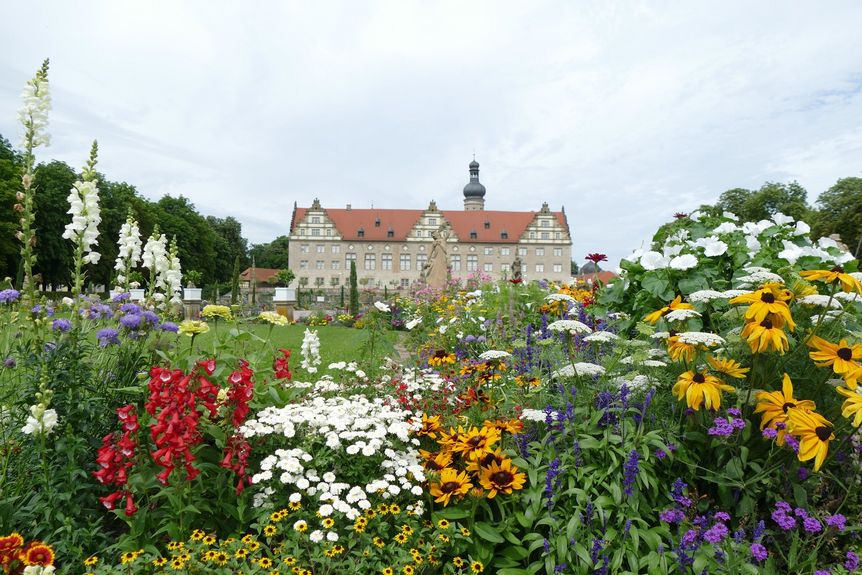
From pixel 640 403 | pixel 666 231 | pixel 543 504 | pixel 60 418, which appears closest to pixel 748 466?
pixel 640 403

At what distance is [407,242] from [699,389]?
200 ft

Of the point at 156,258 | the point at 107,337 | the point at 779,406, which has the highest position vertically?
the point at 156,258

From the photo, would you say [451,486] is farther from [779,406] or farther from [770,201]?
[770,201]

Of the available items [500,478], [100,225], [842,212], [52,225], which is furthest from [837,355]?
[842,212]

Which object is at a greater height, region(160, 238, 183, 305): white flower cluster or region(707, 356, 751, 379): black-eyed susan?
region(160, 238, 183, 305): white flower cluster

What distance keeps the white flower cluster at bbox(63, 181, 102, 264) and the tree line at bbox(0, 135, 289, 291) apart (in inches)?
40.2

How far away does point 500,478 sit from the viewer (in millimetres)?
2510

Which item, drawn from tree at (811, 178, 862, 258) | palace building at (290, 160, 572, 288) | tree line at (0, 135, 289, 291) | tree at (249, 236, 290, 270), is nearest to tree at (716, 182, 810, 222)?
tree at (811, 178, 862, 258)

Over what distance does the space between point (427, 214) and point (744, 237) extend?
59597 mm

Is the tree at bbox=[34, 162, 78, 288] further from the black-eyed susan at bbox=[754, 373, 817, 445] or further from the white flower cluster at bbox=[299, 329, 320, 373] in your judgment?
the black-eyed susan at bbox=[754, 373, 817, 445]

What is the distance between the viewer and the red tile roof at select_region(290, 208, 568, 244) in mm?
62906

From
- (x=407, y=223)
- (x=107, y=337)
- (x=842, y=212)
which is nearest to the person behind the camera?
(x=107, y=337)

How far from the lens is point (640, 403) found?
2.89 meters

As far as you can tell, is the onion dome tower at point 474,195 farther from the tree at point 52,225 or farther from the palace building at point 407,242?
the tree at point 52,225
